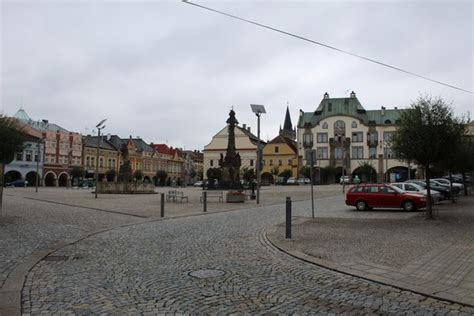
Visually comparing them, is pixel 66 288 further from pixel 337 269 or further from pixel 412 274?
pixel 412 274

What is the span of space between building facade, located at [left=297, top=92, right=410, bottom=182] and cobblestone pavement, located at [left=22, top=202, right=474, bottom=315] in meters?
90.4

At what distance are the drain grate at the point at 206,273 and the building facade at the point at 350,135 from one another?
301 ft

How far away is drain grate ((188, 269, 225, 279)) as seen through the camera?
7828mm

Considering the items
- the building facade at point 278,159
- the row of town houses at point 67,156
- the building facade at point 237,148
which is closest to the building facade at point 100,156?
the row of town houses at point 67,156

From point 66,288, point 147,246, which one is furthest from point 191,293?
point 147,246

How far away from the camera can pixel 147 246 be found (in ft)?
36.8

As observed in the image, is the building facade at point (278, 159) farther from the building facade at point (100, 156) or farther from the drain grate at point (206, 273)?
the drain grate at point (206, 273)

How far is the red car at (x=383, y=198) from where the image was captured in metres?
22.0

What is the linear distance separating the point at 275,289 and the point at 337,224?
9.72m

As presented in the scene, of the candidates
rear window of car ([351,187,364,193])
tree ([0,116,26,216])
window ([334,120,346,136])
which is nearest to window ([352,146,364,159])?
window ([334,120,346,136])

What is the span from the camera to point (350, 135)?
4058 inches

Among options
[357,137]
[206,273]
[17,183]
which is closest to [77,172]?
[17,183]

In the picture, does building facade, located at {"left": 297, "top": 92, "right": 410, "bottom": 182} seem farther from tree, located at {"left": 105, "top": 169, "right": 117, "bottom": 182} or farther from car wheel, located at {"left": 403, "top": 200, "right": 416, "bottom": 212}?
car wheel, located at {"left": 403, "top": 200, "right": 416, "bottom": 212}

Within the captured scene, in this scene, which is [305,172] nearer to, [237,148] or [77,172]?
[237,148]
